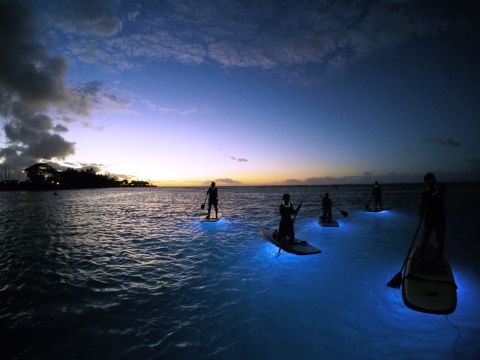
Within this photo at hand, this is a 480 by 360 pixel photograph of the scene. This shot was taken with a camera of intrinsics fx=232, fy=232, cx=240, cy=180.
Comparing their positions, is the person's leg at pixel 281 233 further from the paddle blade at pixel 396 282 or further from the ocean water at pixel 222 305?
the paddle blade at pixel 396 282

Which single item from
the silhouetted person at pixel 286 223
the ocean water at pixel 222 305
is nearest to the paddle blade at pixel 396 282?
the ocean water at pixel 222 305

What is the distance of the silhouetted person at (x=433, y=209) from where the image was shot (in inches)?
308

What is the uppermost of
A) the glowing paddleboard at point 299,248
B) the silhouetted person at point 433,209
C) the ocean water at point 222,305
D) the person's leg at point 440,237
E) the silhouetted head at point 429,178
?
the silhouetted head at point 429,178

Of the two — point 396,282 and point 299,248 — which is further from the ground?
point 299,248

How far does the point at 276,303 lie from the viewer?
23.7ft

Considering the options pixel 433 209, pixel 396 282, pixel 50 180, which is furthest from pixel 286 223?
pixel 50 180

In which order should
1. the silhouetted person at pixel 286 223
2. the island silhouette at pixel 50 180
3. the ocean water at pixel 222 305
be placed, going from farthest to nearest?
the island silhouette at pixel 50 180
the silhouetted person at pixel 286 223
the ocean water at pixel 222 305

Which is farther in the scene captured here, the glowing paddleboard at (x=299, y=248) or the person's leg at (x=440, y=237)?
the glowing paddleboard at (x=299, y=248)

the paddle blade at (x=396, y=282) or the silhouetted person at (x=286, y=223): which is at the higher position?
the silhouetted person at (x=286, y=223)

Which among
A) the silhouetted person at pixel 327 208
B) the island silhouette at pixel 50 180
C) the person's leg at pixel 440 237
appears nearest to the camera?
the person's leg at pixel 440 237

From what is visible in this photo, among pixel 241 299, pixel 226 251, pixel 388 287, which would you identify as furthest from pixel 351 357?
pixel 226 251

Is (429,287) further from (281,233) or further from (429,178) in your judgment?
(281,233)

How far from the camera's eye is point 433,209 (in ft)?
26.3

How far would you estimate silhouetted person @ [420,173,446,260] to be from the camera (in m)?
7.82
